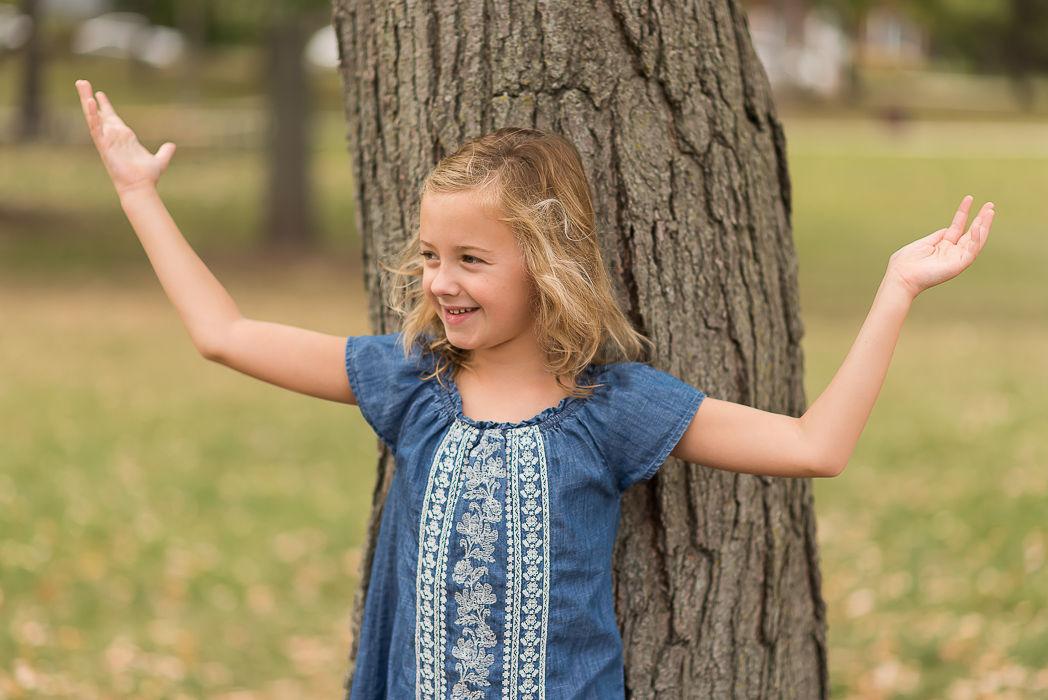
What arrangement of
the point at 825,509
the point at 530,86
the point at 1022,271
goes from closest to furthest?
the point at 530,86 → the point at 825,509 → the point at 1022,271

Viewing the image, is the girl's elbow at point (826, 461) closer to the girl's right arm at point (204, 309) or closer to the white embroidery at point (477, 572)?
the white embroidery at point (477, 572)

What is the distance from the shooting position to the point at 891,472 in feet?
21.9

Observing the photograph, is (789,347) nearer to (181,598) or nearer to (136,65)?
(181,598)

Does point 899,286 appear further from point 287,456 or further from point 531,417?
point 287,456

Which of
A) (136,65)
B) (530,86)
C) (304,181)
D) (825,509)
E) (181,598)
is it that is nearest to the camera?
(530,86)

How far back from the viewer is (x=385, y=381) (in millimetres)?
2049

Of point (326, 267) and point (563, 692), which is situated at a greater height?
point (326, 267)

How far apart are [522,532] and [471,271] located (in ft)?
1.52

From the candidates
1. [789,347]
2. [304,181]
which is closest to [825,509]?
[789,347]

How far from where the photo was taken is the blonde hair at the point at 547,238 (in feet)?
6.10

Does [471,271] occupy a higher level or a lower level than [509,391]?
higher

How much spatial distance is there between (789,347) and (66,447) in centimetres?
570

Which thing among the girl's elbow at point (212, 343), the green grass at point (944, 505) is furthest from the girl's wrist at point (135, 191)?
the green grass at point (944, 505)

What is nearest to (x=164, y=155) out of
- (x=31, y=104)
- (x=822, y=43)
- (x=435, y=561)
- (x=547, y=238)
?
(x=547, y=238)
